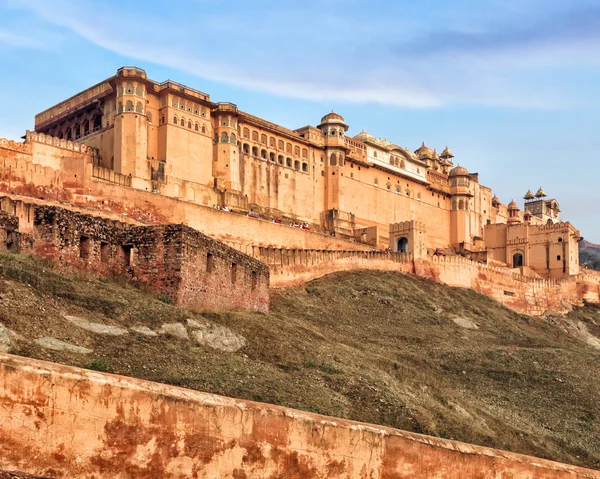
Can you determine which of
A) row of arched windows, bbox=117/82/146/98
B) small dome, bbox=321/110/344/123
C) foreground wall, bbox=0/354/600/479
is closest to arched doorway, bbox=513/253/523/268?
small dome, bbox=321/110/344/123

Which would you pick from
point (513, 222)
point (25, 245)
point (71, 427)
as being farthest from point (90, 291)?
point (513, 222)

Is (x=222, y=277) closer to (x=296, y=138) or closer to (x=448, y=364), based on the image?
(x=448, y=364)

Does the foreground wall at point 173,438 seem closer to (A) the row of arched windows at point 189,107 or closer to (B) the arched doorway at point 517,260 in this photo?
(A) the row of arched windows at point 189,107

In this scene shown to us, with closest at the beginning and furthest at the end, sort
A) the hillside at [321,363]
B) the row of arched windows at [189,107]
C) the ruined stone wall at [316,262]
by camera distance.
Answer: the hillside at [321,363] → the ruined stone wall at [316,262] → the row of arched windows at [189,107]

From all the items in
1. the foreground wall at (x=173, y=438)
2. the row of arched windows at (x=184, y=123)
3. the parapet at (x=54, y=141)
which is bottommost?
the foreground wall at (x=173, y=438)

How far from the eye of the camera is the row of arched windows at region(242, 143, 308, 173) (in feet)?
183

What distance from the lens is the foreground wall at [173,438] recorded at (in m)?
7.26

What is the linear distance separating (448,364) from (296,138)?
36659 mm

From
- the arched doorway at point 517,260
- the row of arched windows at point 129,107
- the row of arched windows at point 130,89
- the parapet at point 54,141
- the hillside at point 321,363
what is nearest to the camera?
the hillside at point 321,363

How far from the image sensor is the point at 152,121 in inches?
1917

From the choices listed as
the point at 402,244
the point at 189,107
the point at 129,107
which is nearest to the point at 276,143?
the point at 189,107

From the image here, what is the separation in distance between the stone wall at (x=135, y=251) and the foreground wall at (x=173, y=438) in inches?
367

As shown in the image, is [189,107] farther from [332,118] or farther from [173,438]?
[173,438]

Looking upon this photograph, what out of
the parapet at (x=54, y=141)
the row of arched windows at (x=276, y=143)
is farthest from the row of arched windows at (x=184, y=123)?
the row of arched windows at (x=276, y=143)
